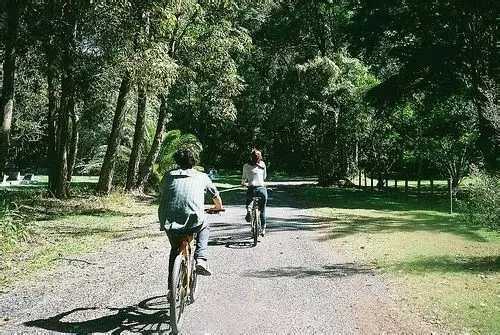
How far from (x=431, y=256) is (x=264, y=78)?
36.8 metres

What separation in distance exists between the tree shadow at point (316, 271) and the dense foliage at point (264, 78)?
6837mm

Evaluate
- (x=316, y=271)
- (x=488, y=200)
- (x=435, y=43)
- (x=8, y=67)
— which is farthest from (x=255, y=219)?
(x=435, y=43)

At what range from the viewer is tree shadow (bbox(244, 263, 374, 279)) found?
9.15 meters

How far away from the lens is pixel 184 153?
22.4 feet

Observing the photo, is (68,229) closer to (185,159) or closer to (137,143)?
(185,159)

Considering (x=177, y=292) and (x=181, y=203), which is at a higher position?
(x=181, y=203)

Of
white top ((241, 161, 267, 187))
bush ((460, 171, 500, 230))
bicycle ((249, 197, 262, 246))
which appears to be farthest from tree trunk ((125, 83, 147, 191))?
bush ((460, 171, 500, 230))

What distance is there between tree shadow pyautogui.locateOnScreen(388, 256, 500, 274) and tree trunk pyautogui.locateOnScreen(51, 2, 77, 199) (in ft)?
38.3

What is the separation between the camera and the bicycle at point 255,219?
1220 centimetres

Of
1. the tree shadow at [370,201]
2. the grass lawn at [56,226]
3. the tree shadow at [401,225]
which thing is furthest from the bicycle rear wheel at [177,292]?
the tree shadow at [370,201]

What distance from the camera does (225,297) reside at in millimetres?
7609

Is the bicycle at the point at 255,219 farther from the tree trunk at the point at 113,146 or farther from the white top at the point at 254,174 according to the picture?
the tree trunk at the point at 113,146

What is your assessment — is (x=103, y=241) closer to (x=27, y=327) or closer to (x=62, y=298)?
(x=62, y=298)

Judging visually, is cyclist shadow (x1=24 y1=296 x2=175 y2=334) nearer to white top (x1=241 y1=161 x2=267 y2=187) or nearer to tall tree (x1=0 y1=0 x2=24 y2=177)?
white top (x1=241 y1=161 x2=267 y2=187)
